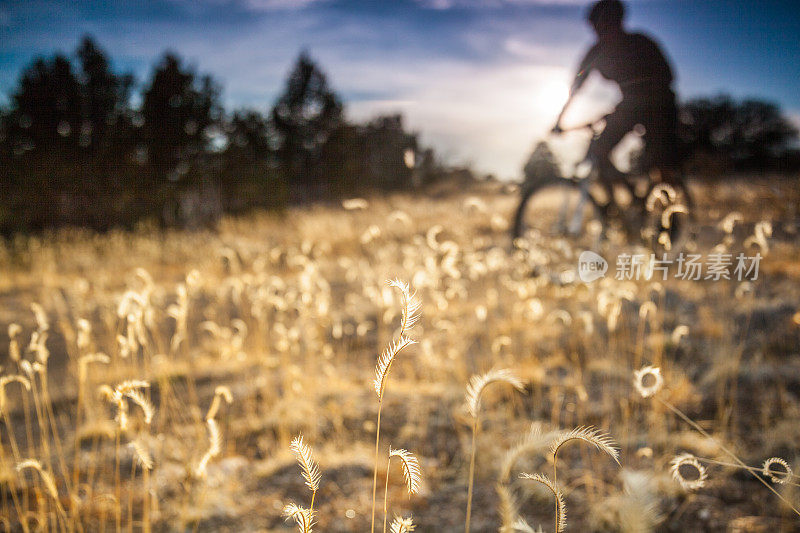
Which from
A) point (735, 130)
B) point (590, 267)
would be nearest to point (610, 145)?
point (590, 267)

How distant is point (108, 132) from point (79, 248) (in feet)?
40.1

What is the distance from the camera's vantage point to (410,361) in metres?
3.20

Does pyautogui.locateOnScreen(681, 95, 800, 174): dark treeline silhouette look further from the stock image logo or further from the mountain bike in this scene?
the stock image logo

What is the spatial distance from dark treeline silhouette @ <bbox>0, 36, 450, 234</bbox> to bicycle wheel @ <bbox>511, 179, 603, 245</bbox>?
11489 mm

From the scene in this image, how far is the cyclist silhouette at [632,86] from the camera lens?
91.0 inches

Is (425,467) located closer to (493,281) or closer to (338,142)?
(493,281)

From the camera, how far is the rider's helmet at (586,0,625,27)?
235 centimetres

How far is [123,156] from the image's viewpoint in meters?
18.6

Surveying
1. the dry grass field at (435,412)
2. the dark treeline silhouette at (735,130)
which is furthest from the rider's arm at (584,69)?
the dark treeline silhouette at (735,130)

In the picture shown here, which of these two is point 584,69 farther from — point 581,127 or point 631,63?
point 631,63

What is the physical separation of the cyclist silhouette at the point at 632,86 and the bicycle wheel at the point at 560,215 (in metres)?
0.37

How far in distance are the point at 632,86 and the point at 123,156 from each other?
2035 centimetres

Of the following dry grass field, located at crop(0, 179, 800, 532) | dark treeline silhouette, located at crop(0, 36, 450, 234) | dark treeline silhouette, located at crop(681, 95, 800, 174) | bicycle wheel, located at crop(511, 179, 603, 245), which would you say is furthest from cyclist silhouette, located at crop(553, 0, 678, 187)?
dark treeline silhouette, located at crop(0, 36, 450, 234)

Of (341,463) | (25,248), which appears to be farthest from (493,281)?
(25,248)
